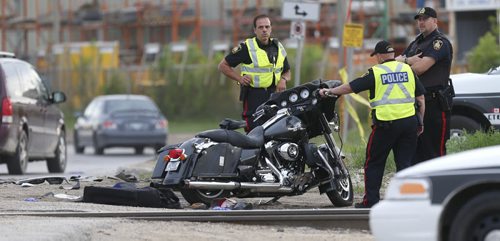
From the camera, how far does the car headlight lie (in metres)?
8.72

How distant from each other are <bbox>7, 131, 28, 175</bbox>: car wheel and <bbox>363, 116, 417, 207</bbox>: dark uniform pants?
30.5ft

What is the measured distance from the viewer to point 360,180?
16.7 metres

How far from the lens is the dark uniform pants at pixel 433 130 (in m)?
14.6

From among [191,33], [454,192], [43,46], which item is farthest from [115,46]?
[454,192]

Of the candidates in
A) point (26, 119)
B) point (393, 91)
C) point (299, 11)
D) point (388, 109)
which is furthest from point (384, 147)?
point (299, 11)

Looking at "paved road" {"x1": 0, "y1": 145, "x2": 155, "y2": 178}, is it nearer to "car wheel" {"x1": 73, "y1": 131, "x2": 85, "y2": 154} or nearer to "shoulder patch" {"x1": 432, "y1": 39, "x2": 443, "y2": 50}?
"car wheel" {"x1": 73, "y1": 131, "x2": 85, "y2": 154}

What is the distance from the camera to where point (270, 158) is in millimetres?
13836

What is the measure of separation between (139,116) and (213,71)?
16.2 meters

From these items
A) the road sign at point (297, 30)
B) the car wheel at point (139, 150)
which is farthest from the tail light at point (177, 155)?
the car wheel at point (139, 150)

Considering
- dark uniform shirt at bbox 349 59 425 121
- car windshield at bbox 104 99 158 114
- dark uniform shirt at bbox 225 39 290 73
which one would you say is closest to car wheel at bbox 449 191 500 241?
dark uniform shirt at bbox 349 59 425 121

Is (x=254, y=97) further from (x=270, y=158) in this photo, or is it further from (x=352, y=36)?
(x=352, y=36)

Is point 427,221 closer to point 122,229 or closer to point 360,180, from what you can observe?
point 122,229

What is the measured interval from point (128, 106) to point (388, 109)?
853 inches

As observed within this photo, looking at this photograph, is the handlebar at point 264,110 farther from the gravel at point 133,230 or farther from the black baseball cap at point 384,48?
the gravel at point 133,230
